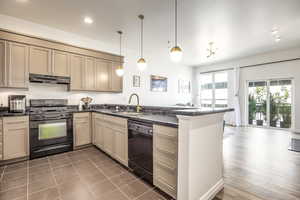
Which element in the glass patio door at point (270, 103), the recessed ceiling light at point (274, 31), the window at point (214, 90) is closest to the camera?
the recessed ceiling light at point (274, 31)

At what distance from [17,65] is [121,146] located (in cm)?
286

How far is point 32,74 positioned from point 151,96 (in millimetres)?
4079

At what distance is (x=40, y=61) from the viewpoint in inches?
127

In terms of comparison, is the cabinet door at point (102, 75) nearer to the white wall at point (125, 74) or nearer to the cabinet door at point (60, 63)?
the white wall at point (125, 74)

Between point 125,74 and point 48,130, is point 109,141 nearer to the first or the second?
point 48,130

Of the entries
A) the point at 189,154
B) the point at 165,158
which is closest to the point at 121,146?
the point at 165,158

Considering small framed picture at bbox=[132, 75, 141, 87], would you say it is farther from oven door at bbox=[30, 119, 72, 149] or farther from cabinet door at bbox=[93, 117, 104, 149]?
oven door at bbox=[30, 119, 72, 149]

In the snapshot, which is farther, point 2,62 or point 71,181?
point 2,62

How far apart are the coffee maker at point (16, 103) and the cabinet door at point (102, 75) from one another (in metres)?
1.70

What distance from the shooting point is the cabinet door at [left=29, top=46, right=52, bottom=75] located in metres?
3.12

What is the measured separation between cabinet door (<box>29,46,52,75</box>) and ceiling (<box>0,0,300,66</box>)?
2.28 ft

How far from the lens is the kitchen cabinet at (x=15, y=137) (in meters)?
2.60

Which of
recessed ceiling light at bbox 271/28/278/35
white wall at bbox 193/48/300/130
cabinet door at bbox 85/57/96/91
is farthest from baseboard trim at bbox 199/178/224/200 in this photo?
white wall at bbox 193/48/300/130

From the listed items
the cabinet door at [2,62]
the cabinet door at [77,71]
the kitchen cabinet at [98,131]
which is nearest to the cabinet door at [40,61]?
the cabinet door at [2,62]
